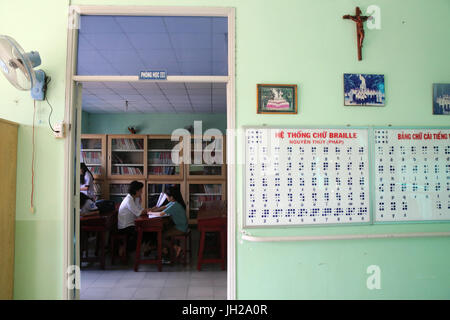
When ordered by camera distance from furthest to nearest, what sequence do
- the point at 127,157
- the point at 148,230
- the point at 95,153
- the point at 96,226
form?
the point at 127,157 < the point at 95,153 < the point at 96,226 < the point at 148,230

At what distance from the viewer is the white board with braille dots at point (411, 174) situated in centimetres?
225

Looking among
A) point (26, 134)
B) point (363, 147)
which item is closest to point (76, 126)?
point (26, 134)

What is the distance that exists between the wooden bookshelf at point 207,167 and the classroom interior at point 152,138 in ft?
0.08

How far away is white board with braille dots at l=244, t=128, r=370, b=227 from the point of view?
2176 mm

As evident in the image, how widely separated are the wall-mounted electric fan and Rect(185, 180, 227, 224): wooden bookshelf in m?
4.91

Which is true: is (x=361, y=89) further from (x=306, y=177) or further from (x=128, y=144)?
(x=128, y=144)

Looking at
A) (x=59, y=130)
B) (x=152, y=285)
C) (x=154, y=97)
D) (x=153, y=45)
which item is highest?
(x=154, y=97)

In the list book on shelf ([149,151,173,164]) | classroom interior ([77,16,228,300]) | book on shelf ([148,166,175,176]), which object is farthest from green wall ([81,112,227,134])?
book on shelf ([148,166,175,176])

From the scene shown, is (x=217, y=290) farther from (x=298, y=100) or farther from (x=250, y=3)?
(x=250, y=3)

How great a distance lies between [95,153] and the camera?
6816 millimetres

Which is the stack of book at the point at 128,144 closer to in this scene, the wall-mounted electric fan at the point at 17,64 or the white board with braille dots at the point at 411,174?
the wall-mounted electric fan at the point at 17,64

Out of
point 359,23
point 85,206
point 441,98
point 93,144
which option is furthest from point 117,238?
point 441,98

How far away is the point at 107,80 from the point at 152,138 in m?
4.80

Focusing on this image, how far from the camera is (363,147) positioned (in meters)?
2.24
